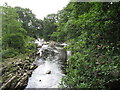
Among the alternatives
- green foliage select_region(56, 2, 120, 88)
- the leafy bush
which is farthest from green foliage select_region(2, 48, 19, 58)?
green foliage select_region(56, 2, 120, 88)

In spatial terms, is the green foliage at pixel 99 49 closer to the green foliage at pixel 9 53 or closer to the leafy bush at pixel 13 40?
the green foliage at pixel 9 53

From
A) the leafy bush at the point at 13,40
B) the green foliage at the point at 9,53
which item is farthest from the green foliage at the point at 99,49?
the leafy bush at the point at 13,40

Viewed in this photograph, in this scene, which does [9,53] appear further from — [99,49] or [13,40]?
[99,49]

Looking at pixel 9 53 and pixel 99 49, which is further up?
pixel 99 49

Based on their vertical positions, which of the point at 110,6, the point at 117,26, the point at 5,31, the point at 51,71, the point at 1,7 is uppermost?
the point at 1,7

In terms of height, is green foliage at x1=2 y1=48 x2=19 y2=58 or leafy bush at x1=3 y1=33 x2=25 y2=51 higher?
leafy bush at x1=3 y1=33 x2=25 y2=51

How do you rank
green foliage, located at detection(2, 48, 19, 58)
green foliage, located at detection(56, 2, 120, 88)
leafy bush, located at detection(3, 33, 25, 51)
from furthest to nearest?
leafy bush, located at detection(3, 33, 25, 51)
green foliage, located at detection(2, 48, 19, 58)
green foliage, located at detection(56, 2, 120, 88)

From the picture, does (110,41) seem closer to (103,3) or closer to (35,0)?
(103,3)

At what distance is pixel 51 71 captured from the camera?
5215mm

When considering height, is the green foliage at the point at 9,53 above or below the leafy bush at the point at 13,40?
below

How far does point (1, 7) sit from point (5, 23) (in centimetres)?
110

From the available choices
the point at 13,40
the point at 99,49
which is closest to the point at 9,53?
the point at 13,40

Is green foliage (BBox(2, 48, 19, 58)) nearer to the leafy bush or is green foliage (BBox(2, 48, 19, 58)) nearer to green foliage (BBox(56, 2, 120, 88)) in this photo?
the leafy bush

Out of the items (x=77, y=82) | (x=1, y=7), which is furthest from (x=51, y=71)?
(x=1, y=7)
